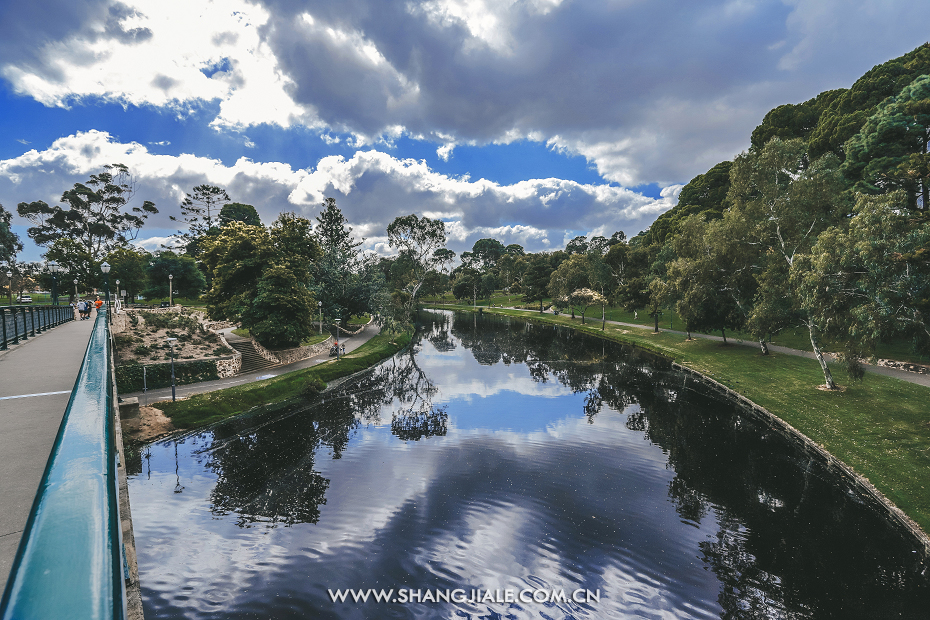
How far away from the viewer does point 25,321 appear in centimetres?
1630

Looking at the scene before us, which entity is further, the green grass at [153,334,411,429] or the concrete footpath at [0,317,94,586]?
the green grass at [153,334,411,429]

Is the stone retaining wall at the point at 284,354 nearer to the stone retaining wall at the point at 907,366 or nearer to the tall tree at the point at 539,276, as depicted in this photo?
the stone retaining wall at the point at 907,366

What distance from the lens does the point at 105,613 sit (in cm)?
121

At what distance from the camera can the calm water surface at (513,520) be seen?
37.4 feet

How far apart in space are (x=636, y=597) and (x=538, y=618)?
9.60 ft

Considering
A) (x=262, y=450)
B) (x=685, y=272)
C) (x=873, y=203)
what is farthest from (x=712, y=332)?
(x=262, y=450)

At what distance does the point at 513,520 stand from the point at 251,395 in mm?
20674

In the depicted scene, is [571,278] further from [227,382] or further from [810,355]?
[227,382]

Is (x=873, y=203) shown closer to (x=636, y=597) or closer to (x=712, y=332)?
(x=636, y=597)

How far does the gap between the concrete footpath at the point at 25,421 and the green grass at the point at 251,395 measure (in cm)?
1145

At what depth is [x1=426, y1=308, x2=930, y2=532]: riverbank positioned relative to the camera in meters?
15.2

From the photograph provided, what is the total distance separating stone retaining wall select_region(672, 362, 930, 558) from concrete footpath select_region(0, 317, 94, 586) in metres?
20.9

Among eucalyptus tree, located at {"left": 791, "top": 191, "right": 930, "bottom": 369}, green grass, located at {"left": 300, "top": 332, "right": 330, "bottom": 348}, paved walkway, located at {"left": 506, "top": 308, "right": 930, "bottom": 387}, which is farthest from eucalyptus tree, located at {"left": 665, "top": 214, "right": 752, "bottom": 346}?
green grass, located at {"left": 300, "top": 332, "right": 330, "bottom": 348}

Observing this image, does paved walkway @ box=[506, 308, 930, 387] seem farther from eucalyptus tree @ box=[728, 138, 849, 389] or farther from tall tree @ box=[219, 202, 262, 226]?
tall tree @ box=[219, 202, 262, 226]
